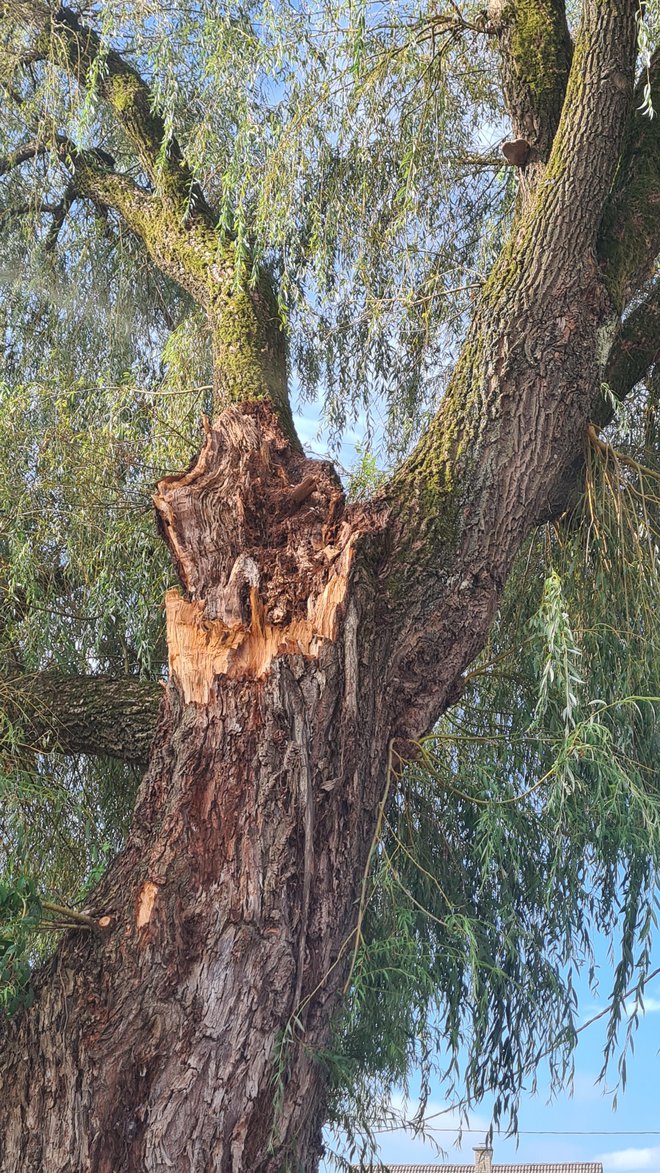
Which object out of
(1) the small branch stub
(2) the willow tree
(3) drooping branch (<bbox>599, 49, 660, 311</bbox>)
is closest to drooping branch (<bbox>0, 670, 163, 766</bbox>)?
(2) the willow tree

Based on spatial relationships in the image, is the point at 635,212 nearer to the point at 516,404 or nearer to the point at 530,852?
the point at 516,404

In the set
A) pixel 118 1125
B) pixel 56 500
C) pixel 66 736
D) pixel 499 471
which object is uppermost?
pixel 56 500

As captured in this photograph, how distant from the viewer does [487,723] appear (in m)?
3.75

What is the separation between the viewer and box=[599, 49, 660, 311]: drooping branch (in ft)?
11.9

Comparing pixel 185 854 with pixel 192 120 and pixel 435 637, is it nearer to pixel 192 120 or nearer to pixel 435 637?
pixel 435 637

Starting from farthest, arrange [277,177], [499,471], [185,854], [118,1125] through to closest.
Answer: [277,177] < [499,471] < [185,854] < [118,1125]

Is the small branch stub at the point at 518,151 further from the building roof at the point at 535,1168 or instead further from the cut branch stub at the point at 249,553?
the building roof at the point at 535,1168

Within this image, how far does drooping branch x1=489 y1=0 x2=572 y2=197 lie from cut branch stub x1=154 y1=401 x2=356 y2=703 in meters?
1.33

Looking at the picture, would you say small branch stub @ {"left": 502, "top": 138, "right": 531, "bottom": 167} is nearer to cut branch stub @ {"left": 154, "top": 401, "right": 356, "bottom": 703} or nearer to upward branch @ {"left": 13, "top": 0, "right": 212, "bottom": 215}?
Answer: cut branch stub @ {"left": 154, "top": 401, "right": 356, "bottom": 703}

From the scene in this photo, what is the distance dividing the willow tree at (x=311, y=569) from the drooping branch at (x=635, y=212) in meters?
0.01

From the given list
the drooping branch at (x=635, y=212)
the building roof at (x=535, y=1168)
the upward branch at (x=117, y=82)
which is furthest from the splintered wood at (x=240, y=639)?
the building roof at (x=535, y=1168)

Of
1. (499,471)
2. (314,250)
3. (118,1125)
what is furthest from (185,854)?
(314,250)

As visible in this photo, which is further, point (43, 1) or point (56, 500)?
point (43, 1)

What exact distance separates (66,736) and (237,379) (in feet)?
4.47
